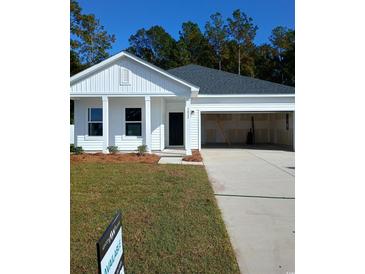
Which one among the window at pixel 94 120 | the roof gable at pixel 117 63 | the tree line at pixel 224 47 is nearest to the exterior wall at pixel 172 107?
the roof gable at pixel 117 63

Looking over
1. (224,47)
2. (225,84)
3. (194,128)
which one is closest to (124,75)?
(194,128)

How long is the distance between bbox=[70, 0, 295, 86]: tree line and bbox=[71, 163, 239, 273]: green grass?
33926 mm

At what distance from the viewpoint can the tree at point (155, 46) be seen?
41.4m

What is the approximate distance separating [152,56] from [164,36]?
3216mm

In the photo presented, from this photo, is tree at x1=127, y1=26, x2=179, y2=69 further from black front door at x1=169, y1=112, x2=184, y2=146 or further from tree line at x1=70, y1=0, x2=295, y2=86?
black front door at x1=169, y1=112, x2=184, y2=146

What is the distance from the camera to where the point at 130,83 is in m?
13.9

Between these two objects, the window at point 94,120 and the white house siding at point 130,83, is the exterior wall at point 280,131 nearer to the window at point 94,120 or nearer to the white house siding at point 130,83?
the white house siding at point 130,83

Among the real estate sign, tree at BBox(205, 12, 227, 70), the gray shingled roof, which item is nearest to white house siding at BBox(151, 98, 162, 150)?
the gray shingled roof

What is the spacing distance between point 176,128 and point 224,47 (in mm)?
29138
